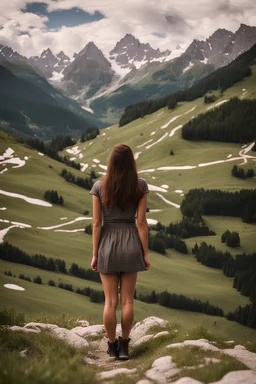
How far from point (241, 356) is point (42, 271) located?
10459 cm

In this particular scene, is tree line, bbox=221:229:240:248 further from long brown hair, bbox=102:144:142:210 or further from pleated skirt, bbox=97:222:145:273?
long brown hair, bbox=102:144:142:210

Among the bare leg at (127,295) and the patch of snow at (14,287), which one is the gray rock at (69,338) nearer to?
the bare leg at (127,295)

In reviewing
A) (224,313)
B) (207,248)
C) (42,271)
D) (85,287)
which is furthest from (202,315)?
(207,248)

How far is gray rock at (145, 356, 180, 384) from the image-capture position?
11.3 metres

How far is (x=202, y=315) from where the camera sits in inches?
4673

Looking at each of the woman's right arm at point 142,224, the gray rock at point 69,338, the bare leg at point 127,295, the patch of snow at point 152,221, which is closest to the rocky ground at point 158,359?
the gray rock at point 69,338

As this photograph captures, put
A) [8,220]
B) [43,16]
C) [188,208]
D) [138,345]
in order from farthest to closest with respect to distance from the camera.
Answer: [188,208] → [43,16] → [8,220] → [138,345]

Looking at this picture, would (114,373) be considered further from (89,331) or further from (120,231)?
(89,331)

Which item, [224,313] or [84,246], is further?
[84,246]

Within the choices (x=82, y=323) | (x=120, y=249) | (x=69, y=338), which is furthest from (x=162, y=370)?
(x=82, y=323)

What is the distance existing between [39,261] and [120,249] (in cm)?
10786

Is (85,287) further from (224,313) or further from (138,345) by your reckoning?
(138,345)

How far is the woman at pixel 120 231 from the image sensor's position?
1420 centimetres

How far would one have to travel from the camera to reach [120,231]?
1441cm
